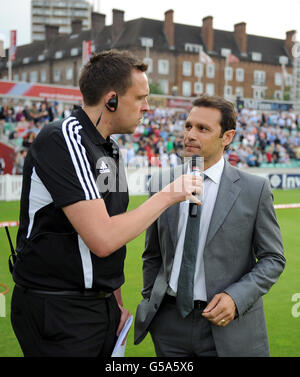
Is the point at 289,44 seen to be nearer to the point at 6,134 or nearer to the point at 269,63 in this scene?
the point at 269,63

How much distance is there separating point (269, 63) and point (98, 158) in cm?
7862

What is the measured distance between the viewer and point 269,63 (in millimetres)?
75312

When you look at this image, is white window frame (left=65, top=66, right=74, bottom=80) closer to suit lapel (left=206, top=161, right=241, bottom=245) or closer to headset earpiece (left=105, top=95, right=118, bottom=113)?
suit lapel (left=206, top=161, right=241, bottom=245)

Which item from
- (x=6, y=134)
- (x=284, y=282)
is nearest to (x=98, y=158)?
(x=284, y=282)

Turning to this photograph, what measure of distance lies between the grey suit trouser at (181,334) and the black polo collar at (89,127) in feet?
4.05

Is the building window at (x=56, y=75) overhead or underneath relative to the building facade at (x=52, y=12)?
underneath

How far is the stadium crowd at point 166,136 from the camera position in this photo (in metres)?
22.5

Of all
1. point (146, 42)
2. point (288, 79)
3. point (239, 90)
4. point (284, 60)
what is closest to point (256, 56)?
point (284, 60)

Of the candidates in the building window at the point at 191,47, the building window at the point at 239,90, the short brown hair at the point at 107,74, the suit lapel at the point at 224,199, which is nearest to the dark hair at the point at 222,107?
the suit lapel at the point at 224,199

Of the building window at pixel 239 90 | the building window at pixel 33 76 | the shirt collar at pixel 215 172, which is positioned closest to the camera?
the shirt collar at pixel 215 172

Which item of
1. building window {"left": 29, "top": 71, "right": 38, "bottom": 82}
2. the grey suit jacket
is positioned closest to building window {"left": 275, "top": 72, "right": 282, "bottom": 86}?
building window {"left": 29, "top": 71, "right": 38, "bottom": 82}

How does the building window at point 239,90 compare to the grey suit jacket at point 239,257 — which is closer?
the grey suit jacket at point 239,257

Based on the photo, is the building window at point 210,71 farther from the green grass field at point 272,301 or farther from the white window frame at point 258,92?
the green grass field at point 272,301

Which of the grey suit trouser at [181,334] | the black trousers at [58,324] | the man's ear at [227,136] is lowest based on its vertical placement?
the grey suit trouser at [181,334]
